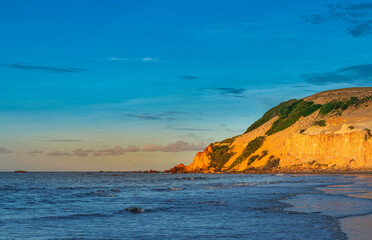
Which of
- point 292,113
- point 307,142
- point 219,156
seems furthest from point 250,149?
point 307,142

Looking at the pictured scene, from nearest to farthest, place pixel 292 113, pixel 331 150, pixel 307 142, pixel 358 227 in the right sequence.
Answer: pixel 358 227 → pixel 331 150 → pixel 307 142 → pixel 292 113

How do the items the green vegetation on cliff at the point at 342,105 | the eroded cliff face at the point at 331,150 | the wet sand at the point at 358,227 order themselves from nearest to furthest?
1. the wet sand at the point at 358,227
2. the eroded cliff face at the point at 331,150
3. the green vegetation on cliff at the point at 342,105

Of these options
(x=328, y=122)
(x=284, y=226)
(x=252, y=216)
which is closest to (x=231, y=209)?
(x=252, y=216)

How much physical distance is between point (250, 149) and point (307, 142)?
33.8 meters

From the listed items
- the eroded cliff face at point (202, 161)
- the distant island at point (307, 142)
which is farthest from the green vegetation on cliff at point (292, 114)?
the eroded cliff face at point (202, 161)

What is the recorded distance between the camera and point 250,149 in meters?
132

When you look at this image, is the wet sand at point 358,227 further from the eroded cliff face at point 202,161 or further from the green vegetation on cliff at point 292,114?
the eroded cliff face at point 202,161

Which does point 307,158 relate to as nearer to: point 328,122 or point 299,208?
point 328,122

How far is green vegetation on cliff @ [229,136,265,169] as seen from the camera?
13025 cm

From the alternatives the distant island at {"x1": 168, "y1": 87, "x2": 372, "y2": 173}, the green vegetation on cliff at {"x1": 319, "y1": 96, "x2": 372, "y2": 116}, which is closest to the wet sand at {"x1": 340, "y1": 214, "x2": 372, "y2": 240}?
the distant island at {"x1": 168, "y1": 87, "x2": 372, "y2": 173}

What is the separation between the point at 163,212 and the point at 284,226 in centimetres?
778

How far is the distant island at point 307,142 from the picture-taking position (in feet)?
293

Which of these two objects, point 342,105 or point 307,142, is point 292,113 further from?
point 307,142

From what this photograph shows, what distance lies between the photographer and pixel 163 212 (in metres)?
21.1
